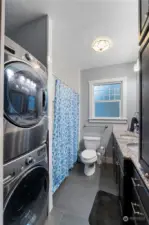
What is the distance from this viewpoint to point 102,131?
10.6ft

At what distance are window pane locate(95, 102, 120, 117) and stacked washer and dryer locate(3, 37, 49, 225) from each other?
7.62 ft

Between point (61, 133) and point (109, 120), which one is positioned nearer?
point (61, 133)

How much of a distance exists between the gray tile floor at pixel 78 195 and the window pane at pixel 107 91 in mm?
1776

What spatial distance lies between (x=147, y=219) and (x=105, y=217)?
3.37 ft

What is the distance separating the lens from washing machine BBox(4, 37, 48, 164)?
84 centimetres

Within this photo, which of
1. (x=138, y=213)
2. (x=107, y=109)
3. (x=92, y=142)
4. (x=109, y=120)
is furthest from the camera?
(x=107, y=109)

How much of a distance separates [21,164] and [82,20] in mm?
1875

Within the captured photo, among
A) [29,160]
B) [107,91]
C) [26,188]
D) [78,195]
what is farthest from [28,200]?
[107,91]

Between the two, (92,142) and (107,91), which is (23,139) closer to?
(92,142)

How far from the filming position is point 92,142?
3096 mm

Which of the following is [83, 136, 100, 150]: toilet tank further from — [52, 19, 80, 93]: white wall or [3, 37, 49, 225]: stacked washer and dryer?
[3, 37, 49, 225]: stacked washer and dryer

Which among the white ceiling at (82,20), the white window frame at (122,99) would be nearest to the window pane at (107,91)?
the white window frame at (122,99)

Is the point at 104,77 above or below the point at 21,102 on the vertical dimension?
above

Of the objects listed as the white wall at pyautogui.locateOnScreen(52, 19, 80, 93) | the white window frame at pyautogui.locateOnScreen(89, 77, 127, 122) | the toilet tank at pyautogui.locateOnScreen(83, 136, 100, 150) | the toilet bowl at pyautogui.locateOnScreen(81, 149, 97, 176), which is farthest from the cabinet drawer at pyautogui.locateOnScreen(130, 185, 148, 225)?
the white window frame at pyautogui.locateOnScreen(89, 77, 127, 122)
